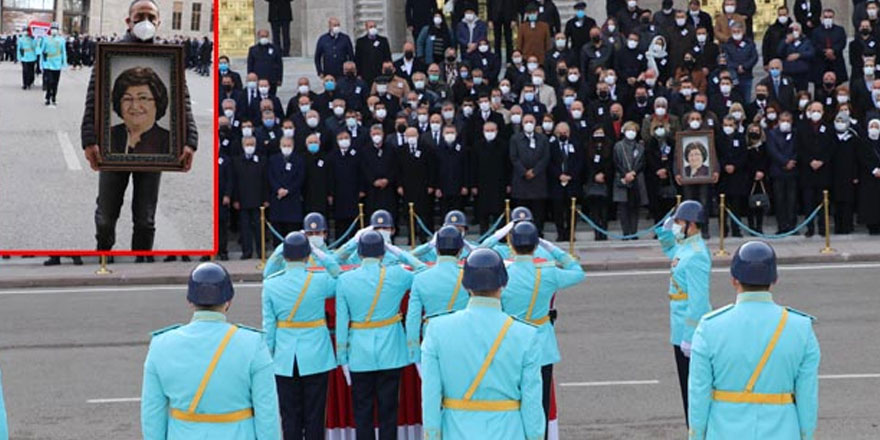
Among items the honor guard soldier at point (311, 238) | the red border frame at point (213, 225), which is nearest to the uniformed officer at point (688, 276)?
the honor guard soldier at point (311, 238)

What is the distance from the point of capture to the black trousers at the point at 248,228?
2484cm

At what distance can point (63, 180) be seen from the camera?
341 inches

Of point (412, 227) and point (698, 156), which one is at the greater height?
point (698, 156)

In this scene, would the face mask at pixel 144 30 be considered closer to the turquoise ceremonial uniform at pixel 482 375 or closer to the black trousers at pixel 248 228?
the turquoise ceremonial uniform at pixel 482 375

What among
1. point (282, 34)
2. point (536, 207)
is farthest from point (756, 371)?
point (282, 34)

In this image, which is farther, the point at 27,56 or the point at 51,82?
the point at 51,82

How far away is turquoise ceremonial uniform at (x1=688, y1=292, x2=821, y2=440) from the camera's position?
900 cm

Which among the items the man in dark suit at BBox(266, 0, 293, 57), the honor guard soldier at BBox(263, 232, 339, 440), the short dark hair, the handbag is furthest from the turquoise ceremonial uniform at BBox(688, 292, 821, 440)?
the man in dark suit at BBox(266, 0, 293, 57)

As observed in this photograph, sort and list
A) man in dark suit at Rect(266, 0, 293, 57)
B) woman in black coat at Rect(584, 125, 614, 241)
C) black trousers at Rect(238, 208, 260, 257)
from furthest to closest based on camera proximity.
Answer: man in dark suit at Rect(266, 0, 293, 57), woman in black coat at Rect(584, 125, 614, 241), black trousers at Rect(238, 208, 260, 257)

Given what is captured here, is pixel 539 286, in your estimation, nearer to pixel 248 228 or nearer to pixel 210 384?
pixel 210 384

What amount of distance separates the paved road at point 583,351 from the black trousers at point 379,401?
163 centimetres

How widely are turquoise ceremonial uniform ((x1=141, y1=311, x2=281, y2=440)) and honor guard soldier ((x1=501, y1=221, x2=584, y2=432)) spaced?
11.5ft

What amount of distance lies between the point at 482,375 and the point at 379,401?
13.4ft

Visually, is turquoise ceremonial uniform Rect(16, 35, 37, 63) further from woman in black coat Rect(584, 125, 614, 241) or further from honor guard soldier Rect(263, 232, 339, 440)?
woman in black coat Rect(584, 125, 614, 241)
